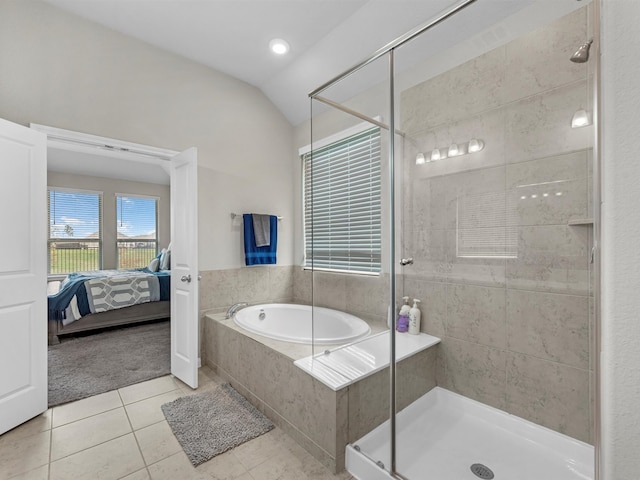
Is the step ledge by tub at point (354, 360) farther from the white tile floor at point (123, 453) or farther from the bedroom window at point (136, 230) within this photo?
the bedroom window at point (136, 230)

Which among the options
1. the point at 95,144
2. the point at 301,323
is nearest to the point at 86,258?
the point at 95,144

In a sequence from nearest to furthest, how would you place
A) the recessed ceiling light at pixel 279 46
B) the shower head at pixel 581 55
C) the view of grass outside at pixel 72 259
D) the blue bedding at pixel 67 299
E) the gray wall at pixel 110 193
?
the shower head at pixel 581 55, the recessed ceiling light at pixel 279 46, the blue bedding at pixel 67 299, the view of grass outside at pixel 72 259, the gray wall at pixel 110 193

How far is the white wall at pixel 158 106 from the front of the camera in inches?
80.7

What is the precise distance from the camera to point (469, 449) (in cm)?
166

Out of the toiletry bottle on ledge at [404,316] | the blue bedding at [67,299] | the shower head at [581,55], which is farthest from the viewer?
the blue bedding at [67,299]

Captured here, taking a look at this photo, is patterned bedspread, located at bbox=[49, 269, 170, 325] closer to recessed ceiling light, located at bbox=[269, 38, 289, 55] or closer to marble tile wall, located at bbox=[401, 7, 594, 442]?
recessed ceiling light, located at bbox=[269, 38, 289, 55]

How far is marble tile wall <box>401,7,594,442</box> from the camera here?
1.58 meters

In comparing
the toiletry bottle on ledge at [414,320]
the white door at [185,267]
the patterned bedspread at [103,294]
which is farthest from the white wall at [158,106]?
the patterned bedspread at [103,294]

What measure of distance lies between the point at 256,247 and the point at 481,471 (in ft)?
8.16

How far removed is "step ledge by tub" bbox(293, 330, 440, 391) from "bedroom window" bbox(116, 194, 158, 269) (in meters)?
5.70

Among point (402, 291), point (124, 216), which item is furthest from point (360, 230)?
point (124, 216)

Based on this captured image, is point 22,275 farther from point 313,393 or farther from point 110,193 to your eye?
point 110,193

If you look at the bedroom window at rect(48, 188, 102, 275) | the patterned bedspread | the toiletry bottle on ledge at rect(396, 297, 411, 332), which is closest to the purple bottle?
the toiletry bottle on ledge at rect(396, 297, 411, 332)

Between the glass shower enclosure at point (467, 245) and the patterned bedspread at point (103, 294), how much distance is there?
3.00 metres
